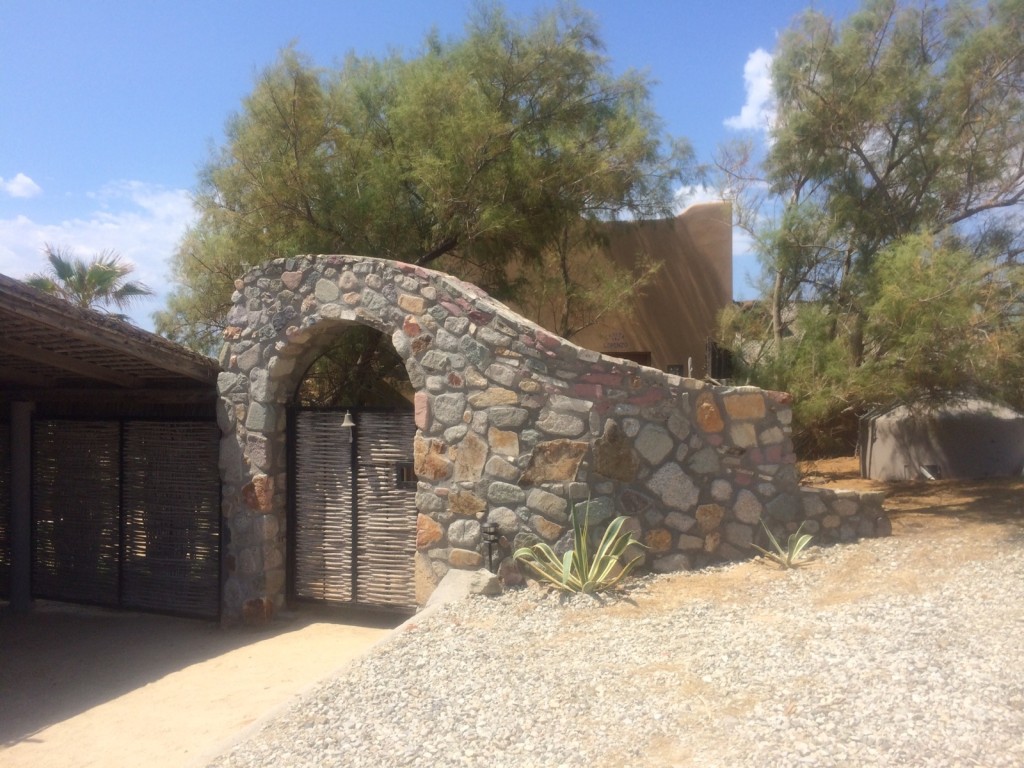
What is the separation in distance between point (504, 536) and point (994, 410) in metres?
7.99

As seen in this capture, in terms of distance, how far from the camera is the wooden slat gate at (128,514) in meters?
8.12

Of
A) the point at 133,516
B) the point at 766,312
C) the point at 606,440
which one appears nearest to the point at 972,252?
the point at 766,312

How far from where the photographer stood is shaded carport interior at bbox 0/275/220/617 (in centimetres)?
785

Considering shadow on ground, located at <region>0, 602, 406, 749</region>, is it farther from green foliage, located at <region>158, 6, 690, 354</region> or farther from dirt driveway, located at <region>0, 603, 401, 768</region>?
green foliage, located at <region>158, 6, 690, 354</region>

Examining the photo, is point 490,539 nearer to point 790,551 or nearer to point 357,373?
point 790,551

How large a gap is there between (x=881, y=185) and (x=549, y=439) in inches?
233

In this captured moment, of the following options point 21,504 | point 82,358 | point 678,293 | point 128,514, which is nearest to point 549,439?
point 82,358

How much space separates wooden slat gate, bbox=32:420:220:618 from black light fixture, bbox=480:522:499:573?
2.98m

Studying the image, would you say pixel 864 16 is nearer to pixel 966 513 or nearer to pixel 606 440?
pixel 966 513

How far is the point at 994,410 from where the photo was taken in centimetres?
1111

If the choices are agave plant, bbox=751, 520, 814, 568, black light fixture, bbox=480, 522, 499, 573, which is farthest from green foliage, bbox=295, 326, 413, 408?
agave plant, bbox=751, 520, 814, 568

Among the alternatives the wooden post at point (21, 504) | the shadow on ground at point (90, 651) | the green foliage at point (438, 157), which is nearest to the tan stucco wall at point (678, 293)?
the green foliage at point (438, 157)

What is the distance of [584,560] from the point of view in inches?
242

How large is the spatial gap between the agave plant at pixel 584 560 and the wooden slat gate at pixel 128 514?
3448 millimetres
